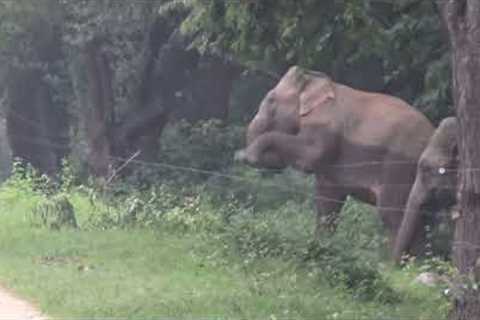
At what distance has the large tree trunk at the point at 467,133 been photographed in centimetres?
1109

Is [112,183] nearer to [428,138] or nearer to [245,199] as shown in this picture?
[245,199]

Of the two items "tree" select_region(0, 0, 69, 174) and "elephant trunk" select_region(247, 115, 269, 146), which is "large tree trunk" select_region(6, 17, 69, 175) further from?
"elephant trunk" select_region(247, 115, 269, 146)

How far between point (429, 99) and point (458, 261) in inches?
346

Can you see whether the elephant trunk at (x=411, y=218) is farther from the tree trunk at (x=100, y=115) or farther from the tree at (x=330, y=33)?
the tree trunk at (x=100, y=115)

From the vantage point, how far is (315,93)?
18.0 m

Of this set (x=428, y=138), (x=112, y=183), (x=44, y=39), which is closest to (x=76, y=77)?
(x=44, y=39)

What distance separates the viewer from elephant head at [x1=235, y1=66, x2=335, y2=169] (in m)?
18.0

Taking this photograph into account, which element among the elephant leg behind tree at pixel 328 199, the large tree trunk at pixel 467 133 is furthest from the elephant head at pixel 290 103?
the large tree trunk at pixel 467 133

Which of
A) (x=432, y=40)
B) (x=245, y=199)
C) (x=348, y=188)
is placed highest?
(x=432, y=40)

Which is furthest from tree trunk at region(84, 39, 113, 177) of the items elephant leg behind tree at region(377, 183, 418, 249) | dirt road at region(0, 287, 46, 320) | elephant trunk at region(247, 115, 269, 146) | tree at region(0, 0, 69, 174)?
dirt road at region(0, 287, 46, 320)

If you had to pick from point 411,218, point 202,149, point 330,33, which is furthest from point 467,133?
point 202,149

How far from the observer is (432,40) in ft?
66.0

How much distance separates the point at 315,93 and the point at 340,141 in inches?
27.9

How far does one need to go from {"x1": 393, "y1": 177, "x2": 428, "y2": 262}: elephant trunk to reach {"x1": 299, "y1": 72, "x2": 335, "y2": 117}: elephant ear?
5.77 ft
